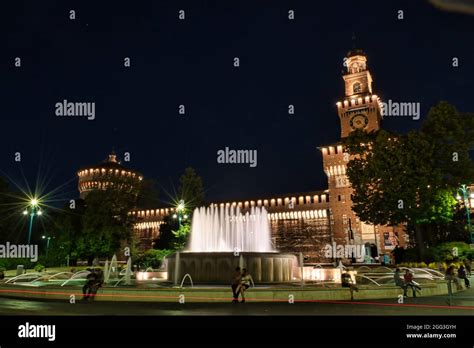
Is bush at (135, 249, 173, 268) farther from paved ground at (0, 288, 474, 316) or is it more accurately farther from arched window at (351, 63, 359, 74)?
arched window at (351, 63, 359, 74)

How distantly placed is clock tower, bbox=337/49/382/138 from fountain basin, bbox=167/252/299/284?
56973mm

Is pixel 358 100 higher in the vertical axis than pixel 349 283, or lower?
higher

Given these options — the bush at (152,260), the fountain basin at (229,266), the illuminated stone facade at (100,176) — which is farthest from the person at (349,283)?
the illuminated stone facade at (100,176)

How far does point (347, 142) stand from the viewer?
3975cm

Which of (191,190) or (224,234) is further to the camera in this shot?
(191,190)

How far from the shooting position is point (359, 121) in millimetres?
70750

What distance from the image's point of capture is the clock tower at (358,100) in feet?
229

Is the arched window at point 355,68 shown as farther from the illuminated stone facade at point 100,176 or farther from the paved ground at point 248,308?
the paved ground at point 248,308

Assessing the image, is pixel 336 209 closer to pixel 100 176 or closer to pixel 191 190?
pixel 191 190

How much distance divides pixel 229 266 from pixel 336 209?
5085cm

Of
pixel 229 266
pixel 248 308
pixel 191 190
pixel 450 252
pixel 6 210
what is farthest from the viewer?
pixel 191 190

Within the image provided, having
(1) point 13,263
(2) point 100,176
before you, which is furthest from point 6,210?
(2) point 100,176
